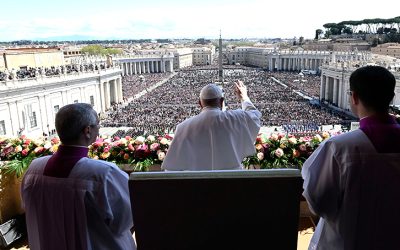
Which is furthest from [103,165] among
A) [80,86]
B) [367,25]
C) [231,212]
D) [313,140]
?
[367,25]

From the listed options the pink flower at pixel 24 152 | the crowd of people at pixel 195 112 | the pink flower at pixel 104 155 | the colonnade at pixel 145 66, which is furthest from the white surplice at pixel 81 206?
the colonnade at pixel 145 66

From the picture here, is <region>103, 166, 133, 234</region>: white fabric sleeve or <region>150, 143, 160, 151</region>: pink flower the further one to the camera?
<region>150, 143, 160, 151</region>: pink flower

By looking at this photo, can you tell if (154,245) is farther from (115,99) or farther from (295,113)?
(115,99)

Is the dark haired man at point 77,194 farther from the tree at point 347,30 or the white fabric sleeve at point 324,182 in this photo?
the tree at point 347,30

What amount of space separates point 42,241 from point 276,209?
1.77 metres

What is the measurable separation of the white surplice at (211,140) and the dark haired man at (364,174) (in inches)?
53.8

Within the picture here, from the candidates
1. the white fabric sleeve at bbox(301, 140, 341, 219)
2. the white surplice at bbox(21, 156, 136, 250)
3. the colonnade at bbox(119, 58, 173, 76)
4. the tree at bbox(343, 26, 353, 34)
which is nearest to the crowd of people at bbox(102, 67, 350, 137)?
the white surplice at bbox(21, 156, 136, 250)

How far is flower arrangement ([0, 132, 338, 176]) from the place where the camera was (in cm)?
563

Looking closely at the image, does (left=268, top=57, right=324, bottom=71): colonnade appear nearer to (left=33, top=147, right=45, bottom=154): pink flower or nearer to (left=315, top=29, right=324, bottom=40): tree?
(left=315, top=29, right=324, bottom=40): tree

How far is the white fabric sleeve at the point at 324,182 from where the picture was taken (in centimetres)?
261

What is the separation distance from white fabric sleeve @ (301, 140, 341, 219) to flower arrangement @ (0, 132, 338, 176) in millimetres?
2820

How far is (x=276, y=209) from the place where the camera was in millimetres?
2471

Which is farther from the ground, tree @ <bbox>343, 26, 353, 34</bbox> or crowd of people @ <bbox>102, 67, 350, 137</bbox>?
Result: tree @ <bbox>343, 26, 353, 34</bbox>

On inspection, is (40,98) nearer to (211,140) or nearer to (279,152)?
(279,152)
